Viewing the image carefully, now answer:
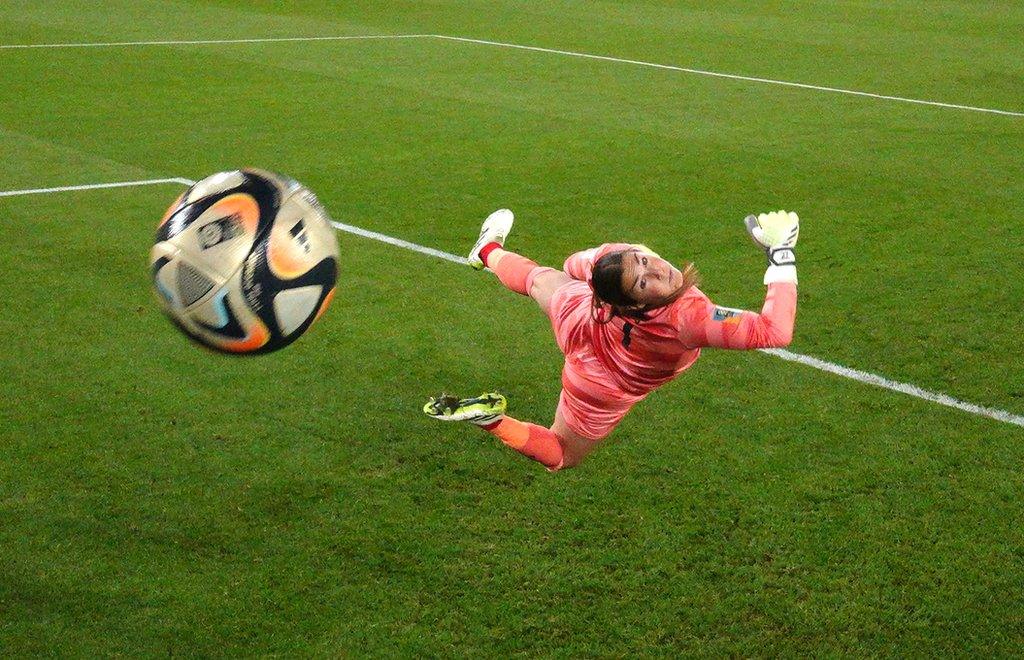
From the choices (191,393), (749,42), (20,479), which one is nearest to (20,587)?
(20,479)

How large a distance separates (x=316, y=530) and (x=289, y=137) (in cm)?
788

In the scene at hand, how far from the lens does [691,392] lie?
621 centimetres

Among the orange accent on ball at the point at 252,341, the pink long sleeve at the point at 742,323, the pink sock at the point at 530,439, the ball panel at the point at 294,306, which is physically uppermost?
the pink long sleeve at the point at 742,323

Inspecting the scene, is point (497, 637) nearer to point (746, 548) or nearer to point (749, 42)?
point (746, 548)

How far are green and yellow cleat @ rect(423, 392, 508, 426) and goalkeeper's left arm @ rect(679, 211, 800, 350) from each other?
0.92 metres

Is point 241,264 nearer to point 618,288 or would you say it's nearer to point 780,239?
point 618,288

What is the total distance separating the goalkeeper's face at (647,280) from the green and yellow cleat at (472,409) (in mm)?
849

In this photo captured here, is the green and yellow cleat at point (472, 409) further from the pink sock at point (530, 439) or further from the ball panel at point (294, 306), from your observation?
the ball panel at point (294, 306)

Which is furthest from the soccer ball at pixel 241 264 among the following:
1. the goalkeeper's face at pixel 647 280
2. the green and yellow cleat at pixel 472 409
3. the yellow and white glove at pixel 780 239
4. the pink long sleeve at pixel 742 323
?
the yellow and white glove at pixel 780 239

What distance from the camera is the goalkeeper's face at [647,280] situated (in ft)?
15.2

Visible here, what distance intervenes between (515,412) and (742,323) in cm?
182

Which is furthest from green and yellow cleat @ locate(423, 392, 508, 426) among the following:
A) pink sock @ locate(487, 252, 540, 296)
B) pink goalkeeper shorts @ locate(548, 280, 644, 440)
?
pink sock @ locate(487, 252, 540, 296)

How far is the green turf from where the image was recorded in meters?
4.38

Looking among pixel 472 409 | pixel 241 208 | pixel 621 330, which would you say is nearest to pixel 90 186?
pixel 241 208
